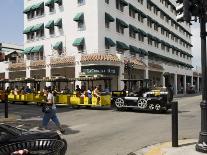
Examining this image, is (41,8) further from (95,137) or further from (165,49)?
(95,137)

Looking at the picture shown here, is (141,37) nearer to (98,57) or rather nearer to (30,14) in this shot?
(30,14)

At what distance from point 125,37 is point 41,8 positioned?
1150cm

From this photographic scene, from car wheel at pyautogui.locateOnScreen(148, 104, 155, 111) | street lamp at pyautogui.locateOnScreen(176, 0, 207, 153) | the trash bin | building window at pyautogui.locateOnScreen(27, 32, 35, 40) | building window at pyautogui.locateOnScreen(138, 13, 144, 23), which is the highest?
building window at pyautogui.locateOnScreen(138, 13, 144, 23)

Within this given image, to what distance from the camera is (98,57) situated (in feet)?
122

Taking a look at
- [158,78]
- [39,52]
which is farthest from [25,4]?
[158,78]

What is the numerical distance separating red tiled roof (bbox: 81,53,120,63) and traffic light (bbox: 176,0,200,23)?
1085 inches

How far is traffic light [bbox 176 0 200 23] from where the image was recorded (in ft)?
29.5

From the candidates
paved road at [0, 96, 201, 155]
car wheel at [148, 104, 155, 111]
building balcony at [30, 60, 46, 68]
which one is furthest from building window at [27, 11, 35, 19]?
paved road at [0, 96, 201, 155]

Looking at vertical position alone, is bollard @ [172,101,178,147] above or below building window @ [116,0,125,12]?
below

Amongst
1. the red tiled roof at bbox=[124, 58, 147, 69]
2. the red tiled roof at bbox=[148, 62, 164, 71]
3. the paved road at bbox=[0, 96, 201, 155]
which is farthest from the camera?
the red tiled roof at bbox=[148, 62, 164, 71]

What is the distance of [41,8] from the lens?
1868 inches

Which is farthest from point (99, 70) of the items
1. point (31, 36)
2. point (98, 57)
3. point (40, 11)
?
point (31, 36)

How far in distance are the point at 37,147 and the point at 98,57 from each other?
3172 centimetres

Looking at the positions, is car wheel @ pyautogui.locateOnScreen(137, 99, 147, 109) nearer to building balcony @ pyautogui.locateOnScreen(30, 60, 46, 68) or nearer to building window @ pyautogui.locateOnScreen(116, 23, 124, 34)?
building balcony @ pyautogui.locateOnScreen(30, 60, 46, 68)
